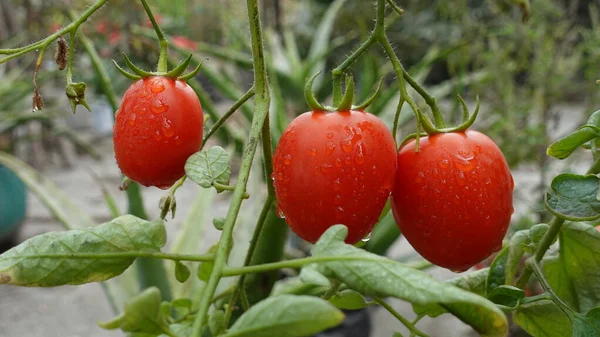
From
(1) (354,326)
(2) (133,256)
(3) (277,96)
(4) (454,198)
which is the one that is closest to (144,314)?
(2) (133,256)

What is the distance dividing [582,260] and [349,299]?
0.13 metres

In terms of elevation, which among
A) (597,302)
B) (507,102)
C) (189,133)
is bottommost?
(507,102)

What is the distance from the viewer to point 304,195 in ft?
0.90

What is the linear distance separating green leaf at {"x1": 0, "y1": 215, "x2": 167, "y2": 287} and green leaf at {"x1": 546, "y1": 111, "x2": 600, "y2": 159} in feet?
0.62

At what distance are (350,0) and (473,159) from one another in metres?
3.82

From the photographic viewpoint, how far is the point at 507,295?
0.30 metres

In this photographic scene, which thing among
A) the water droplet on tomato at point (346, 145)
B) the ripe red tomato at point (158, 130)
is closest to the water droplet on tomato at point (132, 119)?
the ripe red tomato at point (158, 130)

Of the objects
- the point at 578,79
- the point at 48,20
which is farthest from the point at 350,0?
the point at 48,20

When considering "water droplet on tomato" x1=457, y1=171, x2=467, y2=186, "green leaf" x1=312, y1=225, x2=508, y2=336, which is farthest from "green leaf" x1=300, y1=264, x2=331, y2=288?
"water droplet on tomato" x1=457, y1=171, x2=467, y2=186

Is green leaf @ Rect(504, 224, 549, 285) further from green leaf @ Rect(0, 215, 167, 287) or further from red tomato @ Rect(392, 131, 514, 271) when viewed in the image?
green leaf @ Rect(0, 215, 167, 287)

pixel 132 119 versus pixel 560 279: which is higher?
pixel 132 119

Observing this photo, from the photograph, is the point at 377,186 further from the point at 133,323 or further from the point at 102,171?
the point at 102,171

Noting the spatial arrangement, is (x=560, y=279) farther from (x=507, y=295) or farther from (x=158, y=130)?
(x=158, y=130)

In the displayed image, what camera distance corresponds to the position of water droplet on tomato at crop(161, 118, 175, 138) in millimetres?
295
